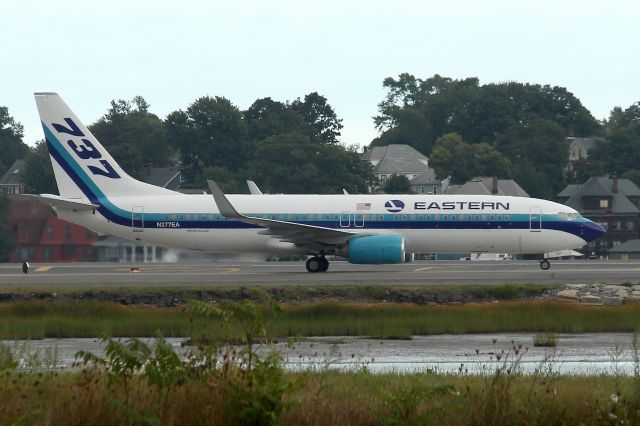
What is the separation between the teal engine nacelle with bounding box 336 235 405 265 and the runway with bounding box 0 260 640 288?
0.55m

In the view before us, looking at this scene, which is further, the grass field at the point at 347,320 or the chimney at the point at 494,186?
the chimney at the point at 494,186

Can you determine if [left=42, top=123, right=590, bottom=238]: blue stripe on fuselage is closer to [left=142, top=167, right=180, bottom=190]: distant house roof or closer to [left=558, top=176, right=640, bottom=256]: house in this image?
[left=142, top=167, right=180, bottom=190]: distant house roof

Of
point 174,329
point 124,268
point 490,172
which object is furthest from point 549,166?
point 174,329

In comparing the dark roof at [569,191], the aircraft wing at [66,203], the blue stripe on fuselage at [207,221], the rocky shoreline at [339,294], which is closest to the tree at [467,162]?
the dark roof at [569,191]

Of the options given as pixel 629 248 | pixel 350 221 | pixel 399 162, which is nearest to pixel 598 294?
pixel 350 221

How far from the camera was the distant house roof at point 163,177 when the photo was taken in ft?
434

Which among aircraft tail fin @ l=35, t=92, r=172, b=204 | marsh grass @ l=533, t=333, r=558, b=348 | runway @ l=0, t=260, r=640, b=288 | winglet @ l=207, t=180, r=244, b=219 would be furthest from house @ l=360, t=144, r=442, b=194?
marsh grass @ l=533, t=333, r=558, b=348

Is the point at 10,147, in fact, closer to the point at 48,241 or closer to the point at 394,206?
the point at 48,241

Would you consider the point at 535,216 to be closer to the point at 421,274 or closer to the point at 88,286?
the point at 421,274

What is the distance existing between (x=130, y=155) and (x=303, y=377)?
4362 inches

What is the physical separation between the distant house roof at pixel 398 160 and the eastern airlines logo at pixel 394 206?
123177mm

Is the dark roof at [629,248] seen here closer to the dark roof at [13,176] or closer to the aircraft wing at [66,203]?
the dark roof at [13,176]

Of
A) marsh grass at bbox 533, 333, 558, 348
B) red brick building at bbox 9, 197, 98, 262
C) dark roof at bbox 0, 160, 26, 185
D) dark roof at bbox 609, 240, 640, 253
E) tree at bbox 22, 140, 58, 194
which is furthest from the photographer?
dark roof at bbox 0, 160, 26, 185

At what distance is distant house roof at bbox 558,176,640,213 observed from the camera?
130 meters
